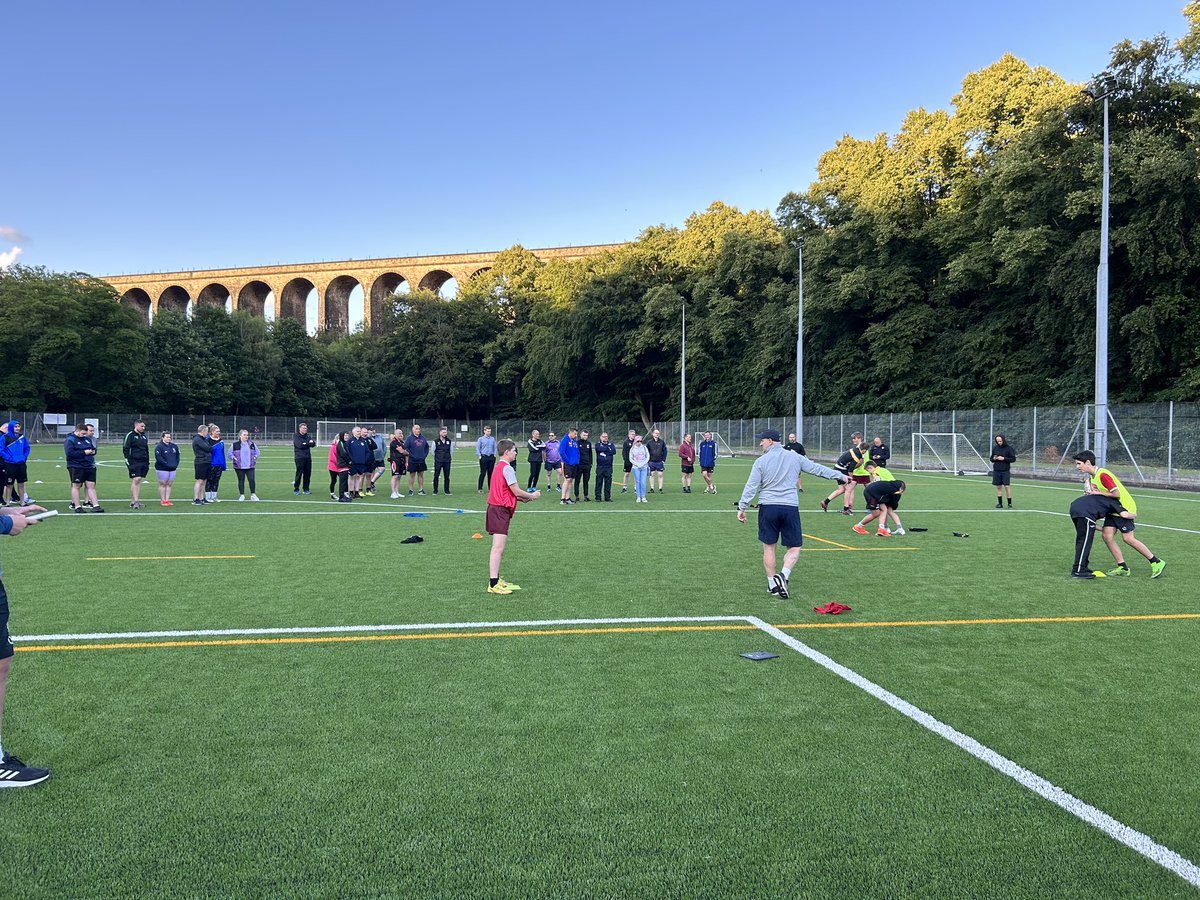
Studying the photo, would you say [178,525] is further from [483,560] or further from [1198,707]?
[1198,707]

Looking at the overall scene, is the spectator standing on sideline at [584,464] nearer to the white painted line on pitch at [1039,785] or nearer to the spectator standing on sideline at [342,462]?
the spectator standing on sideline at [342,462]

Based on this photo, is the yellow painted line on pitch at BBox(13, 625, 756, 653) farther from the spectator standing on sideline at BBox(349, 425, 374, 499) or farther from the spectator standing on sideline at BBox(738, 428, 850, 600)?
the spectator standing on sideline at BBox(349, 425, 374, 499)

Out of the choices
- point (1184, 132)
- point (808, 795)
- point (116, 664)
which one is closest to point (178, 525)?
point (116, 664)

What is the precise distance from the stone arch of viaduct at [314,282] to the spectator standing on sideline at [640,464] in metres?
→ 87.3

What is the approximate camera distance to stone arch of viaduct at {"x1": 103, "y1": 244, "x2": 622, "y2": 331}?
105 meters

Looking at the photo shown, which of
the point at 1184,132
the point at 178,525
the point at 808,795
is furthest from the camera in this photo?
the point at 1184,132

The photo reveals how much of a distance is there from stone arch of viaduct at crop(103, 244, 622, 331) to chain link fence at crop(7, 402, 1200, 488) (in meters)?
42.1

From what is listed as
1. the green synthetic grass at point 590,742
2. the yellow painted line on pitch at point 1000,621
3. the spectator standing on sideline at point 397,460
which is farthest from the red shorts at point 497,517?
the spectator standing on sideline at point 397,460

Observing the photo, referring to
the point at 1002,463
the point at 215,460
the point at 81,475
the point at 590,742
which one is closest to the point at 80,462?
→ the point at 81,475

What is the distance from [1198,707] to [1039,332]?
133 feet

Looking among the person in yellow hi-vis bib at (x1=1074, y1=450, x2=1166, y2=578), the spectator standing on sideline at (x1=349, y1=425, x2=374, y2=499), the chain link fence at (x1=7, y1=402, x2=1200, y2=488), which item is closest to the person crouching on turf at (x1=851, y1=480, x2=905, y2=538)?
the person in yellow hi-vis bib at (x1=1074, y1=450, x2=1166, y2=578)

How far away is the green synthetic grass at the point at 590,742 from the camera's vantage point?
342cm

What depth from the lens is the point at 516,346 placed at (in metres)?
78.7

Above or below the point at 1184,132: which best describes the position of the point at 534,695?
below
